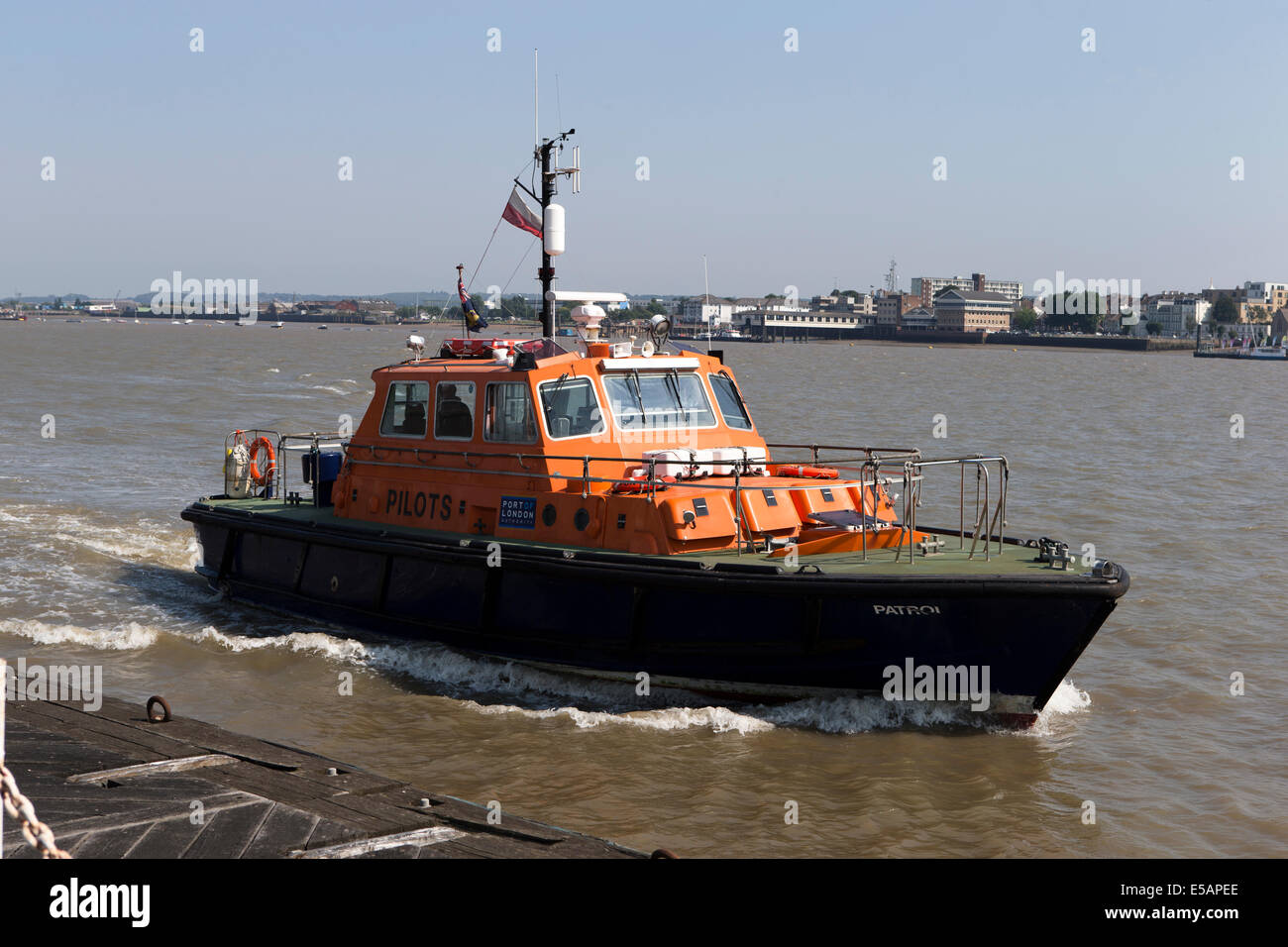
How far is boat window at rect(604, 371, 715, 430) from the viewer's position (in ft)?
35.9

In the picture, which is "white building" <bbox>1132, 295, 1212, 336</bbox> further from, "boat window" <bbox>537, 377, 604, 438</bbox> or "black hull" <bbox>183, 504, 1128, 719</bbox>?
"black hull" <bbox>183, 504, 1128, 719</bbox>

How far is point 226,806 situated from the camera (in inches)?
233

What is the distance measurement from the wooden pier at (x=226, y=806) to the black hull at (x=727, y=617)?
3.07 meters

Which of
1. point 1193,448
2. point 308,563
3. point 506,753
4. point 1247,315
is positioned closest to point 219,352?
point 1193,448

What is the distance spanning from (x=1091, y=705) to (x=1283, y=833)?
2409 millimetres

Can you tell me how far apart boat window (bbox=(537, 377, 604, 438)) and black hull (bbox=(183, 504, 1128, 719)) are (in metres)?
1.25

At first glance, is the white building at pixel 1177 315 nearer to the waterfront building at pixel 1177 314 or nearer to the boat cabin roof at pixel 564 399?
the waterfront building at pixel 1177 314

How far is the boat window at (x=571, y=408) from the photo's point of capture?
10688 millimetres

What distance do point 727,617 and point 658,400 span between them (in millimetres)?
2681

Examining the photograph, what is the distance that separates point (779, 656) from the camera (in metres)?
9.23

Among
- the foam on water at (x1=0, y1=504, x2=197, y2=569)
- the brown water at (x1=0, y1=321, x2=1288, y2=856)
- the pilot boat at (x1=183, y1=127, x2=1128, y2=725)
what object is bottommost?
the brown water at (x1=0, y1=321, x2=1288, y2=856)

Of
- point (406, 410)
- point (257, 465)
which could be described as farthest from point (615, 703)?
point (257, 465)

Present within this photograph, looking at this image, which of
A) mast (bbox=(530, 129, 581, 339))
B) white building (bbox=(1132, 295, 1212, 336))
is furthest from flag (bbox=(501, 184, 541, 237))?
white building (bbox=(1132, 295, 1212, 336))

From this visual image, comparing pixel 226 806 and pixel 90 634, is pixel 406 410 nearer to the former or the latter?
pixel 90 634
